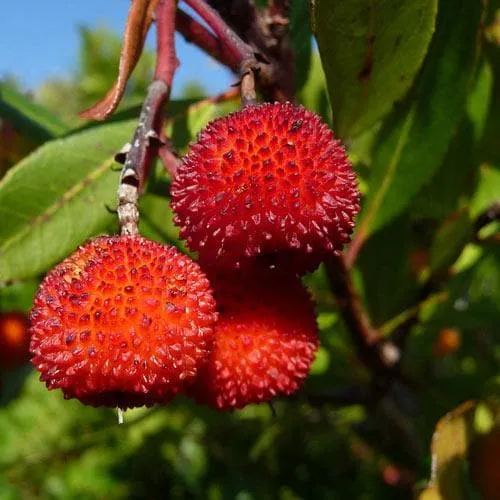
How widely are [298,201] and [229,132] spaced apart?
10 centimetres

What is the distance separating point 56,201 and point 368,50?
1.46ft

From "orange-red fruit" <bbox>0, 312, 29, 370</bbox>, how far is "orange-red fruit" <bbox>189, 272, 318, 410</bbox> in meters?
1.06

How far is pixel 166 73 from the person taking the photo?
794mm

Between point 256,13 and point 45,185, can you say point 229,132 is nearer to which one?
point 256,13

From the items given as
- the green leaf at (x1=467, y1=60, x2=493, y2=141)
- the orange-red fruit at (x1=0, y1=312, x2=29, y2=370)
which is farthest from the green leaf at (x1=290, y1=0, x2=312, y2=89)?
the orange-red fruit at (x1=0, y1=312, x2=29, y2=370)

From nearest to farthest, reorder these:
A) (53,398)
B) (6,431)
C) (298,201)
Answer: (298,201) → (6,431) → (53,398)

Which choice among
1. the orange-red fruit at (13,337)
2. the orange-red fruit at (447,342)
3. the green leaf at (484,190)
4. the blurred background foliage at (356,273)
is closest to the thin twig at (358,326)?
the blurred background foliage at (356,273)

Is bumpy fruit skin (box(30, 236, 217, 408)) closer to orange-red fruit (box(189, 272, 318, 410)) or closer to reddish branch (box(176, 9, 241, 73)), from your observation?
orange-red fruit (box(189, 272, 318, 410))

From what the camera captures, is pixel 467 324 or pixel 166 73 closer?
pixel 166 73

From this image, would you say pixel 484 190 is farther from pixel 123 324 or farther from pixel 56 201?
pixel 123 324

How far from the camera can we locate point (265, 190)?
2.29 ft

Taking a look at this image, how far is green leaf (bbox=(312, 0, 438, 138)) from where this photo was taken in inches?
31.8

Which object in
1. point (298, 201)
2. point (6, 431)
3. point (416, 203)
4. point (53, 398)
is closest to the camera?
point (298, 201)

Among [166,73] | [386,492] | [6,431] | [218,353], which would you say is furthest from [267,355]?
[6,431]
